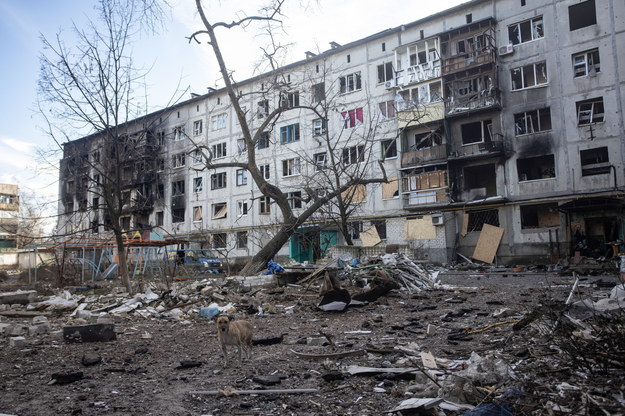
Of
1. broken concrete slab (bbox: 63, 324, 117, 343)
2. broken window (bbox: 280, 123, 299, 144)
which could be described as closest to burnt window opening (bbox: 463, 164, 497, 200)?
broken window (bbox: 280, 123, 299, 144)

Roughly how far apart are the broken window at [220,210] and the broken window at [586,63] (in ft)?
95.3

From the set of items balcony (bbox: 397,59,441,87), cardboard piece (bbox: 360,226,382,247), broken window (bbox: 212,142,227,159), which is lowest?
cardboard piece (bbox: 360,226,382,247)

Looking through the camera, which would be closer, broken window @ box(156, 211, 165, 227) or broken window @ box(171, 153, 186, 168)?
broken window @ box(171, 153, 186, 168)

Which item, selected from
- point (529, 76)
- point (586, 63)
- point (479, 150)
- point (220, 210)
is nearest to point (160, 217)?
point (220, 210)

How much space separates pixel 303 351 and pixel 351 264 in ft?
28.3

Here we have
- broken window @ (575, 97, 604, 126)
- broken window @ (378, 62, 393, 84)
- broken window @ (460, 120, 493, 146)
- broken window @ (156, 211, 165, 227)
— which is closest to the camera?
broken window @ (575, 97, 604, 126)

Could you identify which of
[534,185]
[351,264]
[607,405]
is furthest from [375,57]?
[607,405]

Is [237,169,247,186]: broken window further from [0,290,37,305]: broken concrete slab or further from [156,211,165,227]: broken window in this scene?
[0,290,37,305]: broken concrete slab

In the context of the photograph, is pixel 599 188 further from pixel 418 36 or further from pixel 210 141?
pixel 210 141

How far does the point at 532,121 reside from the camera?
26.8 m

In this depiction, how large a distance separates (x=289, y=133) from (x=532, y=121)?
62.1ft

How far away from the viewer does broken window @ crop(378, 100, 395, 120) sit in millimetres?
32088

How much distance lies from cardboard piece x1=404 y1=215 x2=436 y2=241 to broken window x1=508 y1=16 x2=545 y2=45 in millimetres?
12268

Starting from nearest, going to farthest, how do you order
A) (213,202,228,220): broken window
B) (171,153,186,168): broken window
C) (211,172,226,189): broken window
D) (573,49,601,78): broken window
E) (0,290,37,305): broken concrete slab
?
(0,290,37,305): broken concrete slab → (171,153,186,168): broken window → (573,49,601,78): broken window → (213,202,228,220): broken window → (211,172,226,189): broken window
